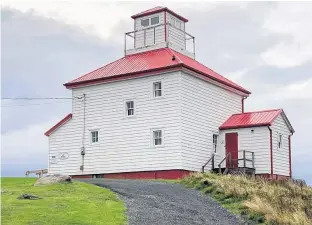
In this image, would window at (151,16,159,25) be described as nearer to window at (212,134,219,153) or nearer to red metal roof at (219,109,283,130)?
red metal roof at (219,109,283,130)

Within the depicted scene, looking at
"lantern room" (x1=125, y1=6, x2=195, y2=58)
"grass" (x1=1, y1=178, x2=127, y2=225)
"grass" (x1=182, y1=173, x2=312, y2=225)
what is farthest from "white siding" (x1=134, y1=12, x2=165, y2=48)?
Result: "grass" (x1=1, y1=178, x2=127, y2=225)

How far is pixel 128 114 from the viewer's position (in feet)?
111

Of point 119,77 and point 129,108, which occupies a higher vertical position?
point 119,77

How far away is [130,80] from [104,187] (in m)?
11.4

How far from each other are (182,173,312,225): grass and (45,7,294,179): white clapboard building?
5567 millimetres

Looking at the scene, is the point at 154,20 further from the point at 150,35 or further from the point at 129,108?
the point at 129,108

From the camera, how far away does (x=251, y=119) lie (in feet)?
114

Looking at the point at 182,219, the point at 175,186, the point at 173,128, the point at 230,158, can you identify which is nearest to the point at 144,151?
the point at 173,128

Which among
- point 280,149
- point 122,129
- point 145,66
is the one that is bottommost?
point 280,149

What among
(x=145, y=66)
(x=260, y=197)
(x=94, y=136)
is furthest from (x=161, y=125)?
(x=260, y=197)

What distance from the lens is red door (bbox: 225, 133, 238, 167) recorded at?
34.3 metres

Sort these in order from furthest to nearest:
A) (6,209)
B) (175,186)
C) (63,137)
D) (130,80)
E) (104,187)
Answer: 1. (63,137)
2. (130,80)
3. (175,186)
4. (104,187)
5. (6,209)

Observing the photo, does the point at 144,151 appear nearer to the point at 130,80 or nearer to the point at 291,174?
the point at 130,80

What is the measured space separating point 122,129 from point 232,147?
6.37 meters
